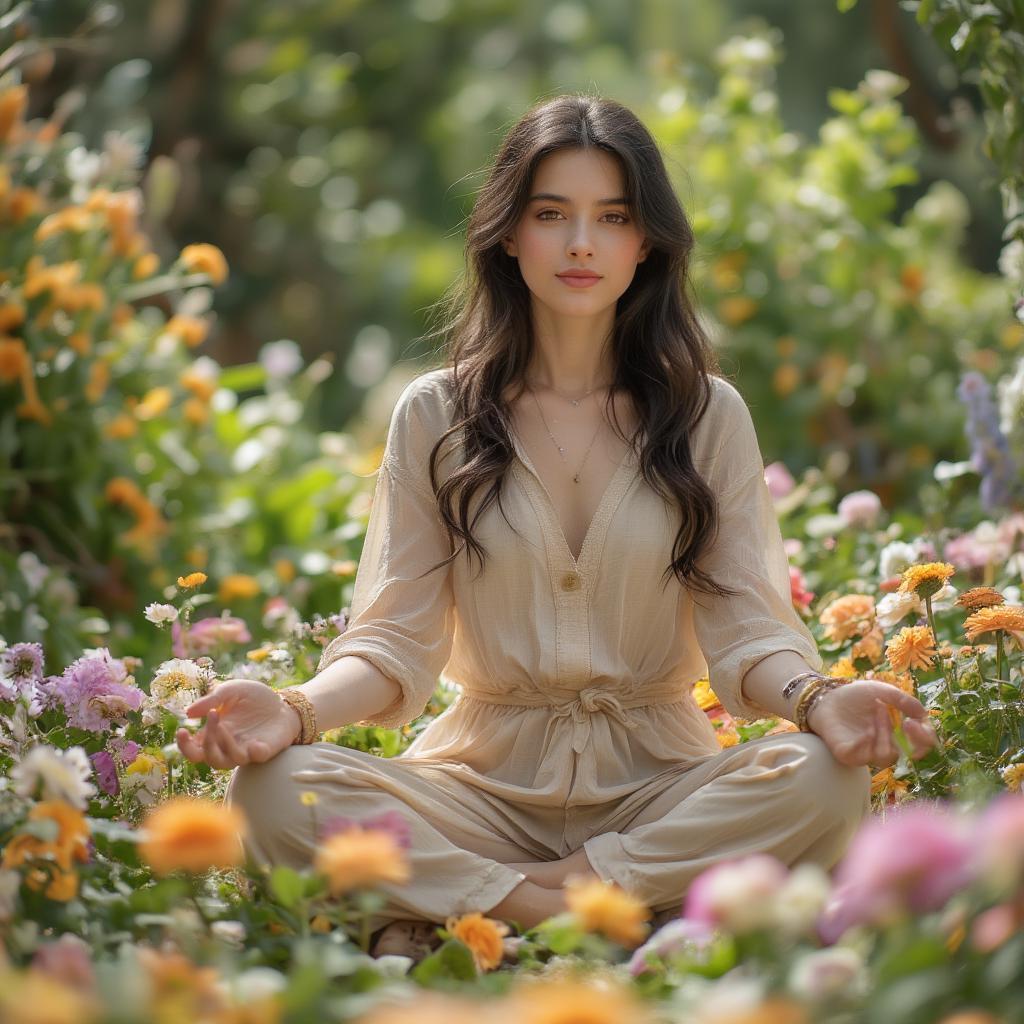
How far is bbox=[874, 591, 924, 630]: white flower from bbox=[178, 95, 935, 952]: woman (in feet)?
0.59

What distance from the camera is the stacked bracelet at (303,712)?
7.95ft

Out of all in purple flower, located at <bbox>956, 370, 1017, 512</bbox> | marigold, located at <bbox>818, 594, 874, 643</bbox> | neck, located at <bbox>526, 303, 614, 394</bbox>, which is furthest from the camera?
purple flower, located at <bbox>956, 370, 1017, 512</bbox>

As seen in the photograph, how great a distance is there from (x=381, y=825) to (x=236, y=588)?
1.85 metres

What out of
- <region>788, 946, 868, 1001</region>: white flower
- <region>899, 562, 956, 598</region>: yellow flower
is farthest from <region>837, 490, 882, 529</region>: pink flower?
<region>788, 946, 868, 1001</region>: white flower

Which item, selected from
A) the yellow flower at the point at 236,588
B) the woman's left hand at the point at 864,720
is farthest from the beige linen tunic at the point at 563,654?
the yellow flower at the point at 236,588

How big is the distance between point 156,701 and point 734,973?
4.09ft

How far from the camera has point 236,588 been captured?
4.01 metres

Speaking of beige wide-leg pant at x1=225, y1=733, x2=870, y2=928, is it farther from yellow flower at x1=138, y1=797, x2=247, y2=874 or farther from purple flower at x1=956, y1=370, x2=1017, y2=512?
purple flower at x1=956, y1=370, x2=1017, y2=512

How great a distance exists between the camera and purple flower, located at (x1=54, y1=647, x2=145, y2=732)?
254cm

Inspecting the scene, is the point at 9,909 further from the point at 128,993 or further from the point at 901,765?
the point at 901,765

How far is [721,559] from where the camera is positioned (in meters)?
2.70

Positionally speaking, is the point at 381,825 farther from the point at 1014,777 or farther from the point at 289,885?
the point at 1014,777

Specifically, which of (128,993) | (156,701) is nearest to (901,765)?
(156,701)

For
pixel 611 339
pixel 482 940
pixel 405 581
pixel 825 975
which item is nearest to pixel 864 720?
pixel 482 940
